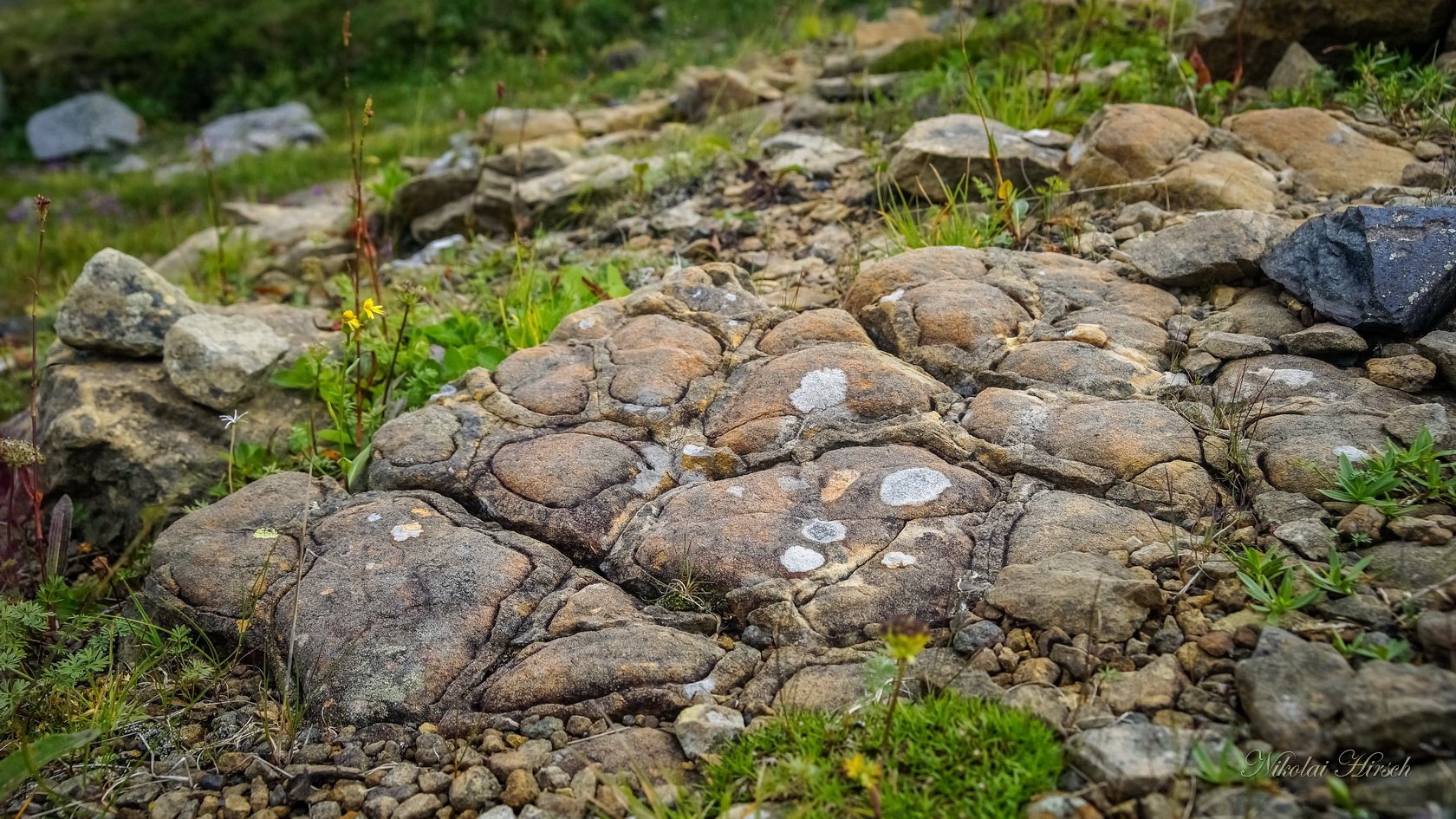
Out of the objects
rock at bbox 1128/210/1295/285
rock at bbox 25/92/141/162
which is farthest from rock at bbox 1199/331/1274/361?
rock at bbox 25/92/141/162

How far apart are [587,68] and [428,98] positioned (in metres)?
2.17

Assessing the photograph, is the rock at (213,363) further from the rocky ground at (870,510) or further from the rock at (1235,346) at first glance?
the rock at (1235,346)

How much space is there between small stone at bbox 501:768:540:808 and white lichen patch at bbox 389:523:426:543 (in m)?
0.92

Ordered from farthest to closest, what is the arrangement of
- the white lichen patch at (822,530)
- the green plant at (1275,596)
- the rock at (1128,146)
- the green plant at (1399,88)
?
1. the green plant at (1399,88)
2. the rock at (1128,146)
3. the white lichen patch at (822,530)
4. the green plant at (1275,596)

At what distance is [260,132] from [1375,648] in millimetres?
14726

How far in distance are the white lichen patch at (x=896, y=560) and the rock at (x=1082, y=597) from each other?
0.23 m

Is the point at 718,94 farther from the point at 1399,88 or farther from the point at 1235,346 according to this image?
the point at 1235,346

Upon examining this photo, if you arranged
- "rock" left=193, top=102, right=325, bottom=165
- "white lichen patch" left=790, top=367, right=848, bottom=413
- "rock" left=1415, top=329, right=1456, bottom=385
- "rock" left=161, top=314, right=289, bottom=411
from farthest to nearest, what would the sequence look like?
"rock" left=193, top=102, right=325, bottom=165 < "rock" left=161, top=314, right=289, bottom=411 < "white lichen patch" left=790, top=367, right=848, bottom=413 < "rock" left=1415, top=329, right=1456, bottom=385

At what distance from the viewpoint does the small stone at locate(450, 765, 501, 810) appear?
7.41 ft

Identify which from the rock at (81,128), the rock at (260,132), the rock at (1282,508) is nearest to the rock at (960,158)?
the rock at (1282,508)

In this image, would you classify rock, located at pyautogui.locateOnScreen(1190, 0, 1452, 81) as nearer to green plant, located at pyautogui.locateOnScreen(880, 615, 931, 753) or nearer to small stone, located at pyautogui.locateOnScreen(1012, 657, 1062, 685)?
small stone, located at pyautogui.locateOnScreen(1012, 657, 1062, 685)

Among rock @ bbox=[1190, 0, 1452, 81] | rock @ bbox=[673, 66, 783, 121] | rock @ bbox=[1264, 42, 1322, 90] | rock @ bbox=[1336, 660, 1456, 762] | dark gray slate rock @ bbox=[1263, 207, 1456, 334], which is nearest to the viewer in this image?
rock @ bbox=[1336, 660, 1456, 762]

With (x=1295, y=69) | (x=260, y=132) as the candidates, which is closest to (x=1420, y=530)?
(x=1295, y=69)

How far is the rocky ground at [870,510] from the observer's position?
2229 mm
